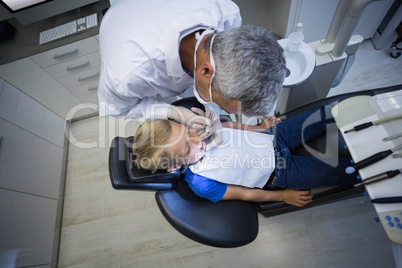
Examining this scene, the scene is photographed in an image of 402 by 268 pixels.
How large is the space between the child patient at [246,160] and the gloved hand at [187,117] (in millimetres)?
70

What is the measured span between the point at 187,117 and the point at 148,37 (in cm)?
46

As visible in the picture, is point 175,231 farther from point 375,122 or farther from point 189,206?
point 375,122

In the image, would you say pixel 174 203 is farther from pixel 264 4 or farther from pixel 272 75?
pixel 264 4

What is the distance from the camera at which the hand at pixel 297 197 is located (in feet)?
3.81

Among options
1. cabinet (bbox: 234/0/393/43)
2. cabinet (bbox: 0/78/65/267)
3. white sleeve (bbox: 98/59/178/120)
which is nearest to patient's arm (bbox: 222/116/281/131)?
white sleeve (bbox: 98/59/178/120)

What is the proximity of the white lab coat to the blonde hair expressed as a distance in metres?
0.19

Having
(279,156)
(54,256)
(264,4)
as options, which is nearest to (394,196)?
(279,156)

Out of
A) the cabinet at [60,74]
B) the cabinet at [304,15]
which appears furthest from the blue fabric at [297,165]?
the cabinet at [60,74]

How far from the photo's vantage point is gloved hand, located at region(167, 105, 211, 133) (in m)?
1.22

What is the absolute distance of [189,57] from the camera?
0.94 m

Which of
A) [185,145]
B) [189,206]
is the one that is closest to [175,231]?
[189,206]

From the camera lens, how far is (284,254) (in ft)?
4.95

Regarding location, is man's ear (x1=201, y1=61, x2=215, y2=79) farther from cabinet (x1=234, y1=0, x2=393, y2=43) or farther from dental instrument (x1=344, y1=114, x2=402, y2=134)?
cabinet (x1=234, y1=0, x2=393, y2=43)

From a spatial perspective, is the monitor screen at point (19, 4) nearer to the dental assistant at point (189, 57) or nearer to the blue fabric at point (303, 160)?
the dental assistant at point (189, 57)
